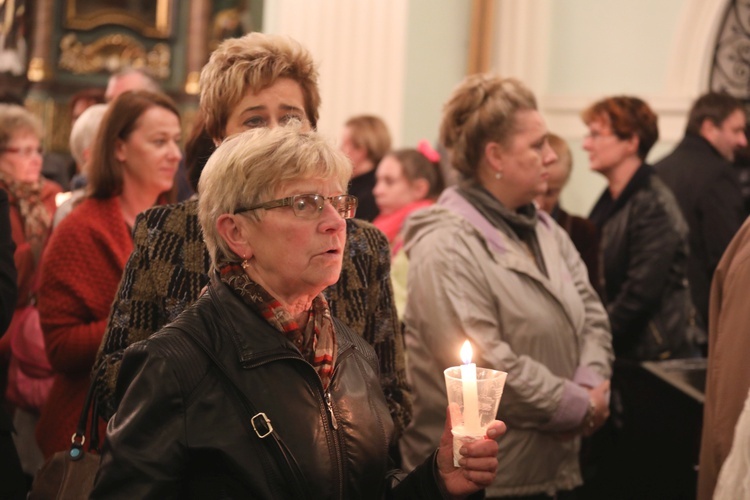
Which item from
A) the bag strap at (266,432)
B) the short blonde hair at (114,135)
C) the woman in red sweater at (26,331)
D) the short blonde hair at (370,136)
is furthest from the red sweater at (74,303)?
the short blonde hair at (370,136)

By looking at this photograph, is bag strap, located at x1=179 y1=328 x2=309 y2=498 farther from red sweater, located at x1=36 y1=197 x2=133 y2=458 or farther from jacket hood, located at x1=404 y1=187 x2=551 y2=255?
jacket hood, located at x1=404 y1=187 x2=551 y2=255

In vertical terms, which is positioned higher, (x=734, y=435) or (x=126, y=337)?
(x=126, y=337)

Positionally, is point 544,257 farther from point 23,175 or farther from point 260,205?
point 23,175

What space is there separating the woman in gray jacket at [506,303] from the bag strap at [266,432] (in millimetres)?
1275

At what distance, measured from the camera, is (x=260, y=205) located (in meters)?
1.97

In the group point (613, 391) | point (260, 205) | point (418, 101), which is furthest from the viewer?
point (418, 101)

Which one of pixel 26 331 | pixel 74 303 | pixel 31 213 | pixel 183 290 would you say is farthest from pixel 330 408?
pixel 31 213

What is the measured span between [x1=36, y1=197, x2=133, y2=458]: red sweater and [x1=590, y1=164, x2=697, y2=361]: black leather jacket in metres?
2.33

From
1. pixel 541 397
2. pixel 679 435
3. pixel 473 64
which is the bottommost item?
pixel 679 435

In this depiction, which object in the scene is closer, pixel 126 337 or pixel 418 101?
pixel 126 337

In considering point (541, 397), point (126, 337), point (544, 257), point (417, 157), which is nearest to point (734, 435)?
point (541, 397)

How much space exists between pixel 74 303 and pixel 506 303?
1280 mm

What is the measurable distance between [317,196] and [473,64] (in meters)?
6.10

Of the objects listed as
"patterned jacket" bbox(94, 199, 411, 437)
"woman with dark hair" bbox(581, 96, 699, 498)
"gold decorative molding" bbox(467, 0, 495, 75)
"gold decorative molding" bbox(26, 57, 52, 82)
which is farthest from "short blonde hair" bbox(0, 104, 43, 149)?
"gold decorative molding" bbox(26, 57, 52, 82)
